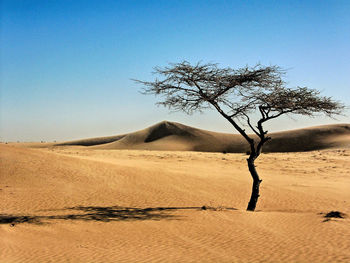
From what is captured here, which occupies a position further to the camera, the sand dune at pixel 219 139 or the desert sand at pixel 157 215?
the sand dune at pixel 219 139

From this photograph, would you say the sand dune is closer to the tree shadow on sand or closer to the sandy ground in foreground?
the sandy ground in foreground

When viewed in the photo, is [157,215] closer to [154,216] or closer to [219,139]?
[154,216]

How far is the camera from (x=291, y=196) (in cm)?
1900

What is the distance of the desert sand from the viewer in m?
9.29

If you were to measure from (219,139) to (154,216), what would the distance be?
7108 cm

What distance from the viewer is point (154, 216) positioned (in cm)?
1378

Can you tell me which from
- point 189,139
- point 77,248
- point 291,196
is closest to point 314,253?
point 77,248

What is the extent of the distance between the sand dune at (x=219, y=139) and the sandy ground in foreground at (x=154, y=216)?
4641 cm

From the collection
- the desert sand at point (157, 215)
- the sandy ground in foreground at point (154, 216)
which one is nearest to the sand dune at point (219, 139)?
the desert sand at point (157, 215)

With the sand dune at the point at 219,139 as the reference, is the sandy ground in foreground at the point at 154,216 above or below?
below

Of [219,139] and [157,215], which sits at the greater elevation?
[219,139]

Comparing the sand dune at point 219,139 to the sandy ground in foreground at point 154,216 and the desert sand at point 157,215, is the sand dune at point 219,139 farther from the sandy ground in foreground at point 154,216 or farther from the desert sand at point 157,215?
the sandy ground in foreground at point 154,216

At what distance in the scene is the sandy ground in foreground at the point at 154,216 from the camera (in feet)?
30.4

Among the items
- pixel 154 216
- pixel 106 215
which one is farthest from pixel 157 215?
pixel 106 215
